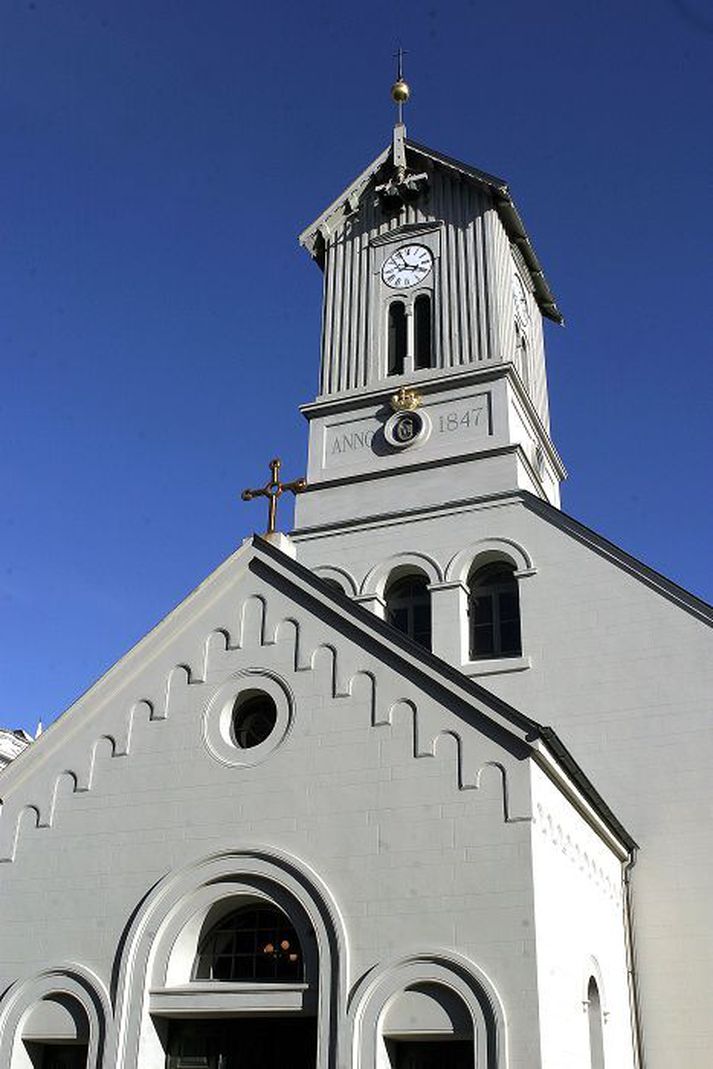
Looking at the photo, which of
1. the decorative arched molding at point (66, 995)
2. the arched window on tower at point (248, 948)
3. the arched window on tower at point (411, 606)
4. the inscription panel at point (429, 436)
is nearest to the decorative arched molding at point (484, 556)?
the arched window on tower at point (411, 606)

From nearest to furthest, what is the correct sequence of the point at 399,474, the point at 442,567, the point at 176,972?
the point at 176,972 → the point at 442,567 → the point at 399,474

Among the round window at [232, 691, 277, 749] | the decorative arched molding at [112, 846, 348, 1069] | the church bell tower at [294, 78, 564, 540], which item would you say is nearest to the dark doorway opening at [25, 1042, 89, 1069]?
the decorative arched molding at [112, 846, 348, 1069]

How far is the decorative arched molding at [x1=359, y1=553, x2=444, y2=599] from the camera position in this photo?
78.2 ft

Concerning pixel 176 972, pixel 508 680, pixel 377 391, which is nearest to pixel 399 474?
pixel 377 391

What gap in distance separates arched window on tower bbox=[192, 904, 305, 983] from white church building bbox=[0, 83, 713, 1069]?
0.04 meters

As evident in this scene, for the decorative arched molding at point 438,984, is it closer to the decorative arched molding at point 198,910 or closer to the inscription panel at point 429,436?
the decorative arched molding at point 198,910

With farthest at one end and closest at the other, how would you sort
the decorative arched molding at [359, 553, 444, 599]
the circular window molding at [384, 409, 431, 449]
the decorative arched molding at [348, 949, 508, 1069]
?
the circular window molding at [384, 409, 431, 449]
the decorative arched molding at [359, 553, 444, 599]
the decorative arched molding at [348, 949, 508, 1069]

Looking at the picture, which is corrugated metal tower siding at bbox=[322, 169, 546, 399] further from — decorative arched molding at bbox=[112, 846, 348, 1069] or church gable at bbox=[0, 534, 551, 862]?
decorative arched molding at bbox=[112, 846, 348, 1069]

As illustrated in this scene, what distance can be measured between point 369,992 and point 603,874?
5.57m

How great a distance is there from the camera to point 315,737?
15914 mm

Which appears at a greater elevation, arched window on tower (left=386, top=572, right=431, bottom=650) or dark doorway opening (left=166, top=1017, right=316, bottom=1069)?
arched window on tower (left=386, top=572, right=431, bottom=650)

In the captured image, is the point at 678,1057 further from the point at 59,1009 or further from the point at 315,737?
the point at 59,1009

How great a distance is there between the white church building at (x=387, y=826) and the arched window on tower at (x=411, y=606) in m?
0.09

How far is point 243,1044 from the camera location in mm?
15297
